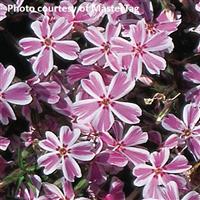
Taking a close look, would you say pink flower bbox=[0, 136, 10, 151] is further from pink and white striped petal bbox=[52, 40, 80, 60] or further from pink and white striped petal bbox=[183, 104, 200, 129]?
pink and white striped petal bbox=[183, 104, 200, 129]

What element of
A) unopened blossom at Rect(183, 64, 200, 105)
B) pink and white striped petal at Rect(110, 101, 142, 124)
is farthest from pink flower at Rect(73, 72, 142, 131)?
unopened blossom at Rect(183, 64, 200, 105)

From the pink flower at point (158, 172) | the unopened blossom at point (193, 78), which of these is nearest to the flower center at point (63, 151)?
the pink flower at point (158, 172)

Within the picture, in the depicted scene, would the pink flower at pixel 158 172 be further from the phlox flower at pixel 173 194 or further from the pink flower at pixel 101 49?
the pink flower at pixel 101 49

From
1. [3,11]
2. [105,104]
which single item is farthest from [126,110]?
[3,11]

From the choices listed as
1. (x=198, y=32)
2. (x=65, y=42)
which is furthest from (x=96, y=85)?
(x=198, y=32)

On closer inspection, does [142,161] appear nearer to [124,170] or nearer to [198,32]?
[124,170]

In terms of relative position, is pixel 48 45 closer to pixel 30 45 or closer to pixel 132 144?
pixel 30 45

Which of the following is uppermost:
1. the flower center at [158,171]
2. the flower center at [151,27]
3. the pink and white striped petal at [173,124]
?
the flower center at [151,27]
